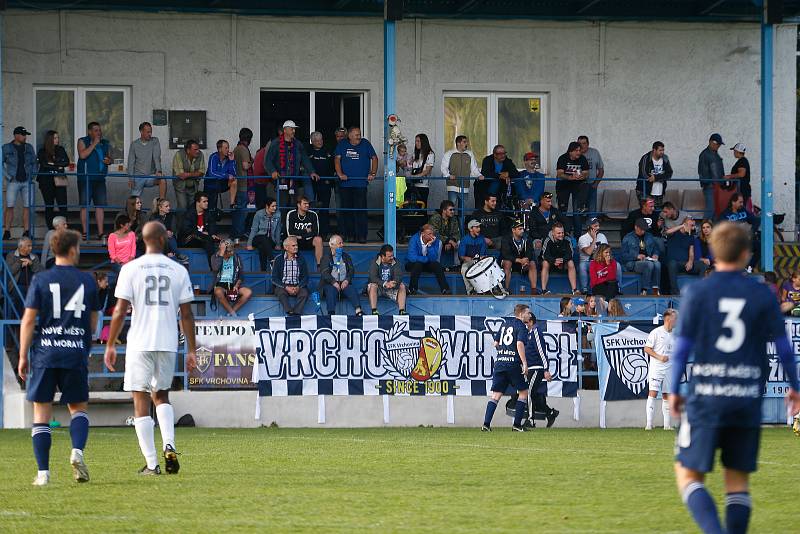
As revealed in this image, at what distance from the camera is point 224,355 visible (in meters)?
20.8

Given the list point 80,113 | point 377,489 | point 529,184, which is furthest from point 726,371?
point 80,113

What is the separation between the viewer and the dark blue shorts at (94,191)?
79.6 feet

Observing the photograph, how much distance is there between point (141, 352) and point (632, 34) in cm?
1959

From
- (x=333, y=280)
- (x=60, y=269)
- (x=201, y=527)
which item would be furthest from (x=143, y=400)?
(x=333, y=280)

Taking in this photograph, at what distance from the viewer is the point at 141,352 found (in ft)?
34.6

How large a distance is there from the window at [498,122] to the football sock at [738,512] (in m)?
20.9

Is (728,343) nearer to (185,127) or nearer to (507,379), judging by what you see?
(507,379)

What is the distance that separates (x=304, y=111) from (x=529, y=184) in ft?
16.2

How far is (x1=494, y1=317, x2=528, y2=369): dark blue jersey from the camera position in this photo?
1911 cm

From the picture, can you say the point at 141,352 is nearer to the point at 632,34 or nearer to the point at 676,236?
the point at 676,236

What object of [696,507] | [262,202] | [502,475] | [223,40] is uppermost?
[223,40]

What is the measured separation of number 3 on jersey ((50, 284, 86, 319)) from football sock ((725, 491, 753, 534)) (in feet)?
18.5

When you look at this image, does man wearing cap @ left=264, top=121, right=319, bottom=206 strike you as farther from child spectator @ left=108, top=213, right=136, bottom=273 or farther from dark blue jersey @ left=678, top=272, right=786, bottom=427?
dark blue jersey @ left=678, top=272, right=786, bottom=427

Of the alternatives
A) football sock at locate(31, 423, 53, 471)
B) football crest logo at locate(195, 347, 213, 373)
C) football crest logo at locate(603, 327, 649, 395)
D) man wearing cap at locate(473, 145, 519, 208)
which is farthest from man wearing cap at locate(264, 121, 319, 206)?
football sock at locate(31, 423, 53, 471)
